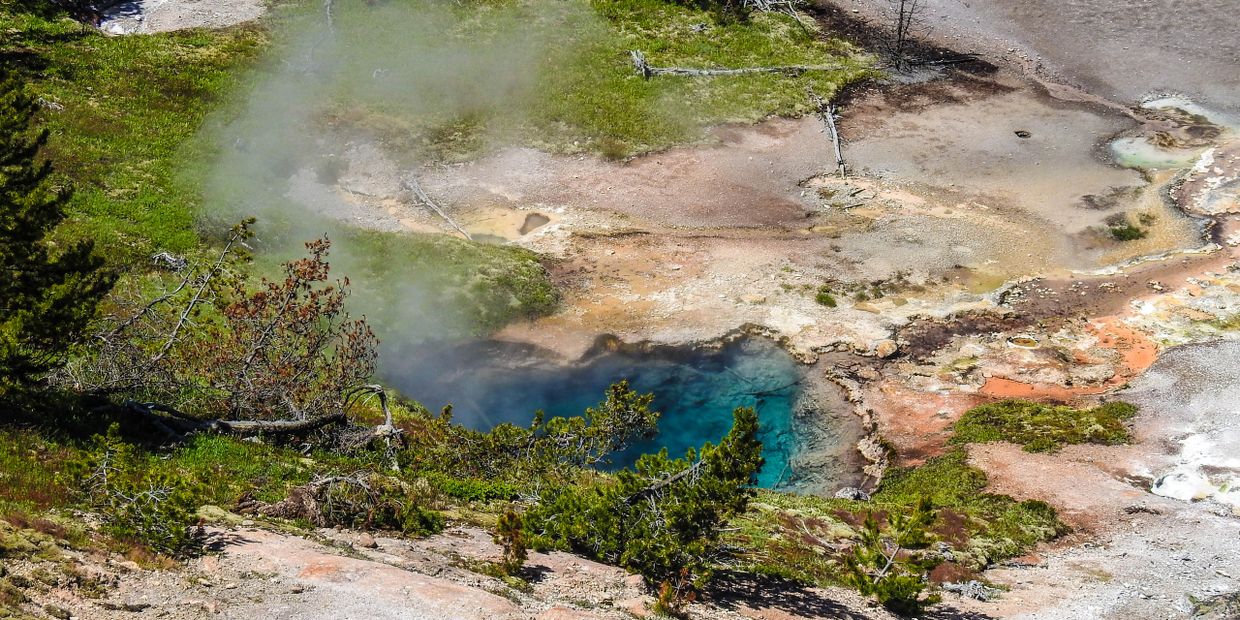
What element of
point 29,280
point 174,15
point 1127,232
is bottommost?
point 1127,232

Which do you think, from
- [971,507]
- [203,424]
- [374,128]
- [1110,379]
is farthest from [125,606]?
[374,128]

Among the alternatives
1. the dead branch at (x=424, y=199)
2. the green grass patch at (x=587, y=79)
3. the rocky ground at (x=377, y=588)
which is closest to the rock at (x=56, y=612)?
the rocky ground at (x=377, y=588)

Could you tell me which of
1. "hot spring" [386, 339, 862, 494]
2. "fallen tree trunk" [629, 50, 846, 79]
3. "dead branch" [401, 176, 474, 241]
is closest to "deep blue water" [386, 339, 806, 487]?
"hot spring" [386, 339, 862, 494]

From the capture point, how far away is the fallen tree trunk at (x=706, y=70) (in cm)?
3900

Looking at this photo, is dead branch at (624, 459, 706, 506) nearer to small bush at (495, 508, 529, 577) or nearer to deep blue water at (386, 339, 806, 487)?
Answer: small bush at (495, 508, 529, 577)

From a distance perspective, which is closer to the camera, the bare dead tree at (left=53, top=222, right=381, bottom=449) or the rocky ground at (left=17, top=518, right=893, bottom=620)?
the rocky ground at (left=17, top=518, right=893, bottom=620)

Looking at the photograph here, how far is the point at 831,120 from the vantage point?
1431 inches

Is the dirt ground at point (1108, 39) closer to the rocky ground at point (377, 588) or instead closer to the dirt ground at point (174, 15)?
the dirt ground at point (174, 15)

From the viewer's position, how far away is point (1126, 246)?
30.0m

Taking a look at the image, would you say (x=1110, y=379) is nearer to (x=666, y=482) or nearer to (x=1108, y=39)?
(x=666, y=482)

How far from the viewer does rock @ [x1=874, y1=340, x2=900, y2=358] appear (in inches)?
1014

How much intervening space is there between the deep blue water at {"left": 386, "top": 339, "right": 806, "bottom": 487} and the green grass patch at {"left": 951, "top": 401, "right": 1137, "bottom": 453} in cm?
409

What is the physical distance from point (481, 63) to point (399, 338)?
55.7 feet

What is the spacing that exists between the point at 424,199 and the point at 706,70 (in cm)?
1357
